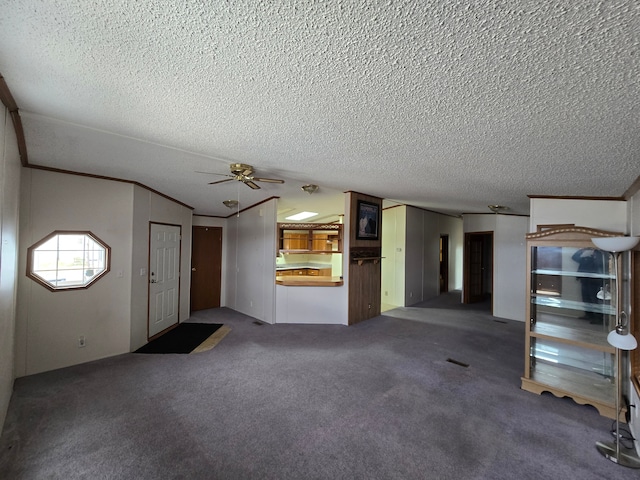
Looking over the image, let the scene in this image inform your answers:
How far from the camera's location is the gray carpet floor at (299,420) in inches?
69.3

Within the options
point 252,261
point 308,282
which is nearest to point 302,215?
point 252,261

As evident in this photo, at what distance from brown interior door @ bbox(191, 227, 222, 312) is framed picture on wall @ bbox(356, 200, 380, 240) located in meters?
3.51

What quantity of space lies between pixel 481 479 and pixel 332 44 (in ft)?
8.28

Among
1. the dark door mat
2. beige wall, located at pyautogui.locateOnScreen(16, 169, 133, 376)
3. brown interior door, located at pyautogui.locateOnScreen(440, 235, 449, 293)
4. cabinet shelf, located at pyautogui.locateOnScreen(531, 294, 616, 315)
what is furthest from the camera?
brown interior door, located at pyautogui.locateOnScreen(440, 235, 449, 293)

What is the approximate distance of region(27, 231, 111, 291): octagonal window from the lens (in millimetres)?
2994

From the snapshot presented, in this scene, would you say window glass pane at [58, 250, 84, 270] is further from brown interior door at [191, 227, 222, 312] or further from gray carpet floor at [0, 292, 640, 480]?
brown interior door at [191, 227, 222, 312]

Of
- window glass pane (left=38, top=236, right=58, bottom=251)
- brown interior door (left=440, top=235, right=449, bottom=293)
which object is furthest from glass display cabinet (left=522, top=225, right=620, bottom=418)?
brown interior door (left=440, top=235, right=449, bottom=293)

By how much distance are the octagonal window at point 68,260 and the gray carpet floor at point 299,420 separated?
102cm

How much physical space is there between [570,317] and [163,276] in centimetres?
560

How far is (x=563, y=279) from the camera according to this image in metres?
2.87

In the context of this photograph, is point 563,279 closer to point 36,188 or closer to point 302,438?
point 302,438

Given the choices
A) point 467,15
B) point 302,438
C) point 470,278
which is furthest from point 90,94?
point 470,278

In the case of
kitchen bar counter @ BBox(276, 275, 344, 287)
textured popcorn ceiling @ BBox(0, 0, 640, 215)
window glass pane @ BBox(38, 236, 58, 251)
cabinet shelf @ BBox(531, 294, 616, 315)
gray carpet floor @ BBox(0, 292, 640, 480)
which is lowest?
gray carpet floor @ BBox(0, 292, 640, 480)

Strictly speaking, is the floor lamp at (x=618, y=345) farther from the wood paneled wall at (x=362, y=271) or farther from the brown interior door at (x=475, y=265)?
the brown interior door at (x=475, y=265)
